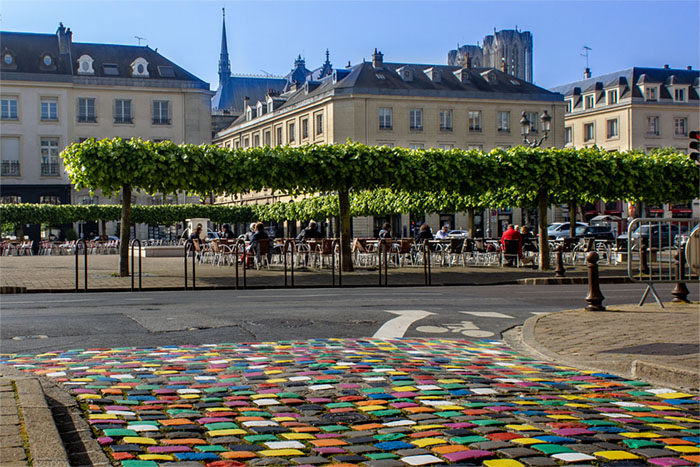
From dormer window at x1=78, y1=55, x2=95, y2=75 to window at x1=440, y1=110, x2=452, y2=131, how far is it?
2975cm

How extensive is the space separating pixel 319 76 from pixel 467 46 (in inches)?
3033

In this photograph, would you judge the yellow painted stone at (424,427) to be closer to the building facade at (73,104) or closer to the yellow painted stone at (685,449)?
the yellow painted stone at (685,449)

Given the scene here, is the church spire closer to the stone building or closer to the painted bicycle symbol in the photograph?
the stone building

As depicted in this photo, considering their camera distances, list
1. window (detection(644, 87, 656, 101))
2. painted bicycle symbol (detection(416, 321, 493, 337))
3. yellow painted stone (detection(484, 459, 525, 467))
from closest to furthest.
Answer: yellow painted stone (detection(484, 459, 525, 467)) < painted bicycle symbol (detection(416, 321, 493, 337)) < window (detection(644, 87, 656, 101))

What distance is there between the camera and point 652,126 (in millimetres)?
71938

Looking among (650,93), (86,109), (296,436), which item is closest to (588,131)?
(650,93)

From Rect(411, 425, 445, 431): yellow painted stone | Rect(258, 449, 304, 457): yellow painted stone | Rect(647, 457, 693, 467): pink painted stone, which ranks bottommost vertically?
Rect(647, 457, 693, 467): pink painted stone

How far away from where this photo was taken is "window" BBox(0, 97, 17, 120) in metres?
59.3

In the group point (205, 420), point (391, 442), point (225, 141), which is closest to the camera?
point (391, 442)

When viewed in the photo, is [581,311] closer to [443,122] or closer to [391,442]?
[391,442]

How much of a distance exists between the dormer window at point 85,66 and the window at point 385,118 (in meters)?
24.2

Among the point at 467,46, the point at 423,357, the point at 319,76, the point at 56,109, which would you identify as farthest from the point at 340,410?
the point at 467,46

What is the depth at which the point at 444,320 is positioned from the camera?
10.8 metres

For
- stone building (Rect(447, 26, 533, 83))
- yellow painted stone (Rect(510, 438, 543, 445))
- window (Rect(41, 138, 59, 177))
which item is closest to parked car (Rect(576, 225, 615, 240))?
window (Rect(41, 138, 59, 177))
